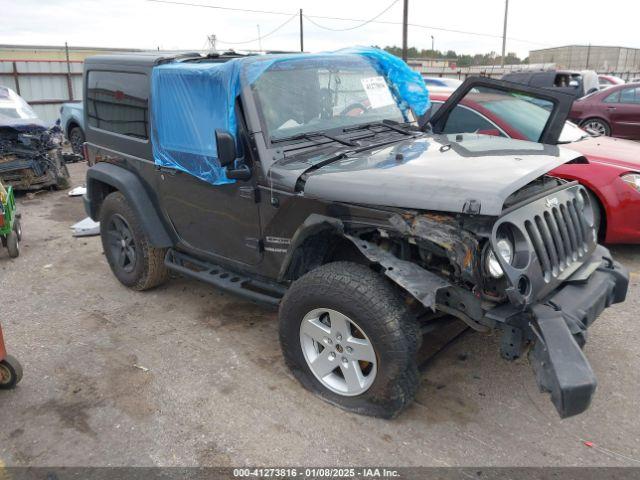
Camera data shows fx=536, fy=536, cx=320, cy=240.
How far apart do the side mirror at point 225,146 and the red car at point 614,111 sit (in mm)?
10597

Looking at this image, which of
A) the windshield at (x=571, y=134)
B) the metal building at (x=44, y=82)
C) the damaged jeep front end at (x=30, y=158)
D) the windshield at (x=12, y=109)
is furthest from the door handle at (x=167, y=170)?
the metal building at (x=44, y=82)

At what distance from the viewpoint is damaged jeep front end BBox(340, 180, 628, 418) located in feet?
8.12

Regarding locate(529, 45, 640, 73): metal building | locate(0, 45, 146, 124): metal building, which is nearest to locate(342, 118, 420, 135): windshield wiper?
locate(0, 45, 146, 124): metal building

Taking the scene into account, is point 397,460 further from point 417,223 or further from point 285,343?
point 417,223

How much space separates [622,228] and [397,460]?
3.74 metres

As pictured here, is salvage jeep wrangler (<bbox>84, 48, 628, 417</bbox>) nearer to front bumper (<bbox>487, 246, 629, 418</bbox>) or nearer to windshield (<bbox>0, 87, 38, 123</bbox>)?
front bumper (<bbox>487, 246, 629, 418</bbox>)

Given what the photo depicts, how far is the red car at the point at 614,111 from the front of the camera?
11.6 m

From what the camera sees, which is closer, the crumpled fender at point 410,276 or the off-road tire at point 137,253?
the crumpled fender at point 410,276

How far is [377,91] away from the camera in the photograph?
4.27 metres

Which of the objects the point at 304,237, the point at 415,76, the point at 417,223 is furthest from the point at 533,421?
the point at 415,76

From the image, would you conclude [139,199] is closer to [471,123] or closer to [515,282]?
[515,282]

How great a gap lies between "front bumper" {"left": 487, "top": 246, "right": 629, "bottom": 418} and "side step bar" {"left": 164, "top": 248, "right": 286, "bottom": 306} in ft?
5.30

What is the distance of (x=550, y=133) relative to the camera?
3.90 metres

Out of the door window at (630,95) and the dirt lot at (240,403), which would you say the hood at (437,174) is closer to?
the dirt lot at (240,403)
